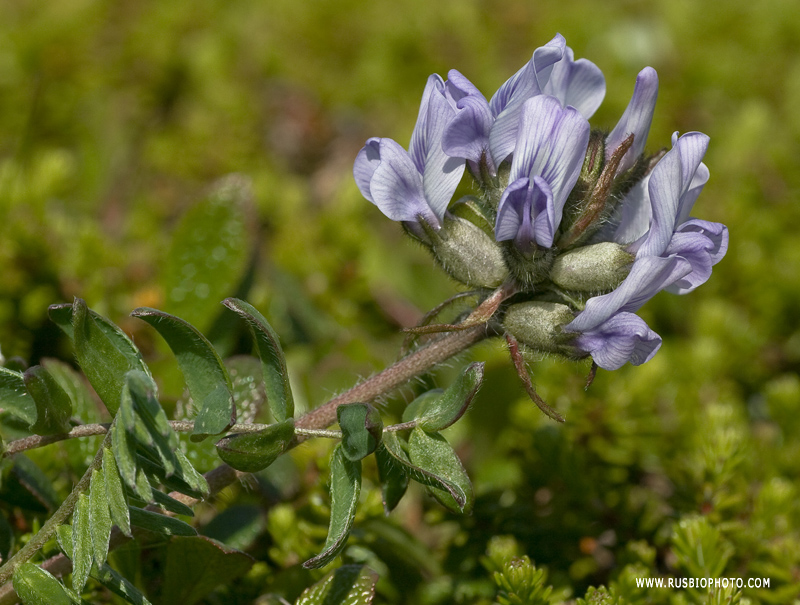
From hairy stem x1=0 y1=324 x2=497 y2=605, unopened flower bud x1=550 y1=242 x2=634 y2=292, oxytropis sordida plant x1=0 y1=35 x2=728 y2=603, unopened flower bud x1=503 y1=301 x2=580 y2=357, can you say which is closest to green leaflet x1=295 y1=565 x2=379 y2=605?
oxytropis sordida plant x1=0 y1=35 x2=728 y2=603

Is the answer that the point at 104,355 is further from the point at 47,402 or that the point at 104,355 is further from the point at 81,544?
the point at 81,544

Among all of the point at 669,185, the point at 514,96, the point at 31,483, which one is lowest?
the point at 31,483

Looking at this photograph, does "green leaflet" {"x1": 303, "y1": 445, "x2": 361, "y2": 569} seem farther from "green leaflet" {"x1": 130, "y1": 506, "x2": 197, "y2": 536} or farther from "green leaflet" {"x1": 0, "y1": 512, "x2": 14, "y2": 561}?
"green leaflet" {"x1": 0, "y1": 512, "x2": 14, "y2": 561}

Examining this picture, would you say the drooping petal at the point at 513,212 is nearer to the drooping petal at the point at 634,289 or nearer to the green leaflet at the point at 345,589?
the drooping petal at the point at 634,289

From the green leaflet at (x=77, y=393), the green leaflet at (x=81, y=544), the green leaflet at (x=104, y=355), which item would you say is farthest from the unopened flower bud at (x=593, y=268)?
the green leaflet at (x=77, y=393)

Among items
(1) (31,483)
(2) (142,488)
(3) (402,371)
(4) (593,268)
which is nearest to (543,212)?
(4) (593,268)

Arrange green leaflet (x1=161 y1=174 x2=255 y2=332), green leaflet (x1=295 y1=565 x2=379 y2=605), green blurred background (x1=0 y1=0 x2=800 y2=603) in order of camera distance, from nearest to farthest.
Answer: green leaflet (x1=295 y1=565 x2=379 y2=605) < green blurred background (x1=0 y1=0 x2=800 y2=603) < green leaflet (x1=161 y1=174 x2=255 y2=332)
